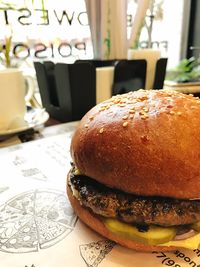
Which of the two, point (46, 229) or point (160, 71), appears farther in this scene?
point (160, 71)

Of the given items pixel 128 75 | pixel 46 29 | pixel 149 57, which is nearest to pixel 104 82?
pixel 128 75

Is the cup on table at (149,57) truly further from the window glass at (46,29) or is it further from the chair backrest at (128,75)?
the window glass at (46,29)

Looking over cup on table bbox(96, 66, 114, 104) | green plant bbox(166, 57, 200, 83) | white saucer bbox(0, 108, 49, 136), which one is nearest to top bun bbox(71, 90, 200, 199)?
white saucer bbox(0, 108, 49, 136)

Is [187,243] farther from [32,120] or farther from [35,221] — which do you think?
[32,120]

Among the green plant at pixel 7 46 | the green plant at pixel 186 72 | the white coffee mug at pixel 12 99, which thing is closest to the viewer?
the white coffee mug at pixel 12 99

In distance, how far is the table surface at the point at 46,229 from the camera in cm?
56

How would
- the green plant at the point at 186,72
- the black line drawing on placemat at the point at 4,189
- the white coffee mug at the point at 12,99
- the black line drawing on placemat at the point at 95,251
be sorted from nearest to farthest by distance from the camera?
the black line drawing on placemat at the point at 95,251
the black line drawing on placemat at the point at 4,189
the white coffee mug at the point at 12,99
the green plant at the point at 186,72

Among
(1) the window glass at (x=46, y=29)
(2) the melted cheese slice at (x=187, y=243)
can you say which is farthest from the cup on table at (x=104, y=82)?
(2) the melted cheese slice at (x=187, y=243)

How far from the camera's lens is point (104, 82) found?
1.41 meters

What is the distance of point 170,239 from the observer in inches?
22.6

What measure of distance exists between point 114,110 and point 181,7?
2.41 meters

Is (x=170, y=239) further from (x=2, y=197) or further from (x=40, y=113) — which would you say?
(x=40, y=113)

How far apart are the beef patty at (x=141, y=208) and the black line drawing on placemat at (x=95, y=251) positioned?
0.07m

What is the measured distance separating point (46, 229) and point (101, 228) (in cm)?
15
